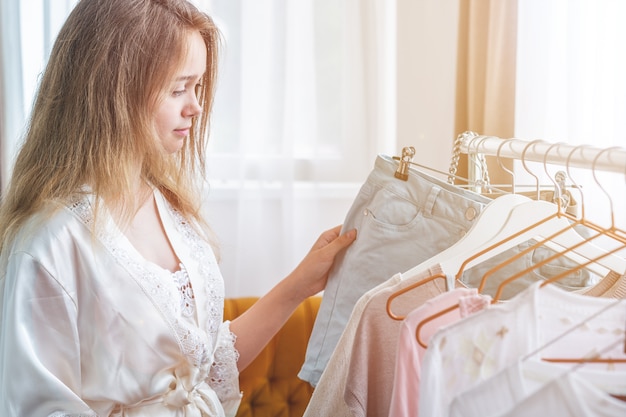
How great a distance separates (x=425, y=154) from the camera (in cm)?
212

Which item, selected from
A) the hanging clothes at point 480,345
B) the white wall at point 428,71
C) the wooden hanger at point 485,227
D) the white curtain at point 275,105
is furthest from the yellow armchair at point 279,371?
the hanging clothes at point 480,345

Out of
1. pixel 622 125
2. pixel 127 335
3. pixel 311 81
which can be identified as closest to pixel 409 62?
pixel 311 81

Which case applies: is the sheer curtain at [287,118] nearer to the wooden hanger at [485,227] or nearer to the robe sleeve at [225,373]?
the robe sleeve at [225,373]

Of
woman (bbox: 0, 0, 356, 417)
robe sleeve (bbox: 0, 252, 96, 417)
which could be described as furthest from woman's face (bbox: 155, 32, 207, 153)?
robe sleeve (bbox: 0, 252, 96, 417)

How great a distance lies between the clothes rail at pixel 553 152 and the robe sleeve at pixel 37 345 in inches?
27.3

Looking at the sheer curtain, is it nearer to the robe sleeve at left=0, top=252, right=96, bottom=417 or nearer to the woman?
the woman

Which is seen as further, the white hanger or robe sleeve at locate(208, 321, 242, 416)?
robe sleeve at locate(208, 321, 242, 416)

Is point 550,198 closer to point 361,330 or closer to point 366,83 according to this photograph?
point 361,330

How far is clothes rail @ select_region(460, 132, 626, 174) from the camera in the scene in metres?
0.91

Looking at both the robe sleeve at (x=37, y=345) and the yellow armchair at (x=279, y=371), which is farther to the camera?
the yellow armchair at (x=279, y=371)

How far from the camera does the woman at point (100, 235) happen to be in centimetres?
123

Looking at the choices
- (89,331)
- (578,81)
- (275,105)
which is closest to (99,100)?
(89,331)

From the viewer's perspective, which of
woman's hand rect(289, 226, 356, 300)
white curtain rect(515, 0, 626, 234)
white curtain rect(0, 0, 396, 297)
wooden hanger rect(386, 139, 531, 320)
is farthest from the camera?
white curtain rect(0, 0, 396, 297)

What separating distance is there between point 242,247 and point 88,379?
820mm
